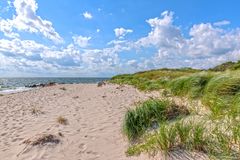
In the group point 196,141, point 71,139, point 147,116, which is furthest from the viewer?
point 71,139

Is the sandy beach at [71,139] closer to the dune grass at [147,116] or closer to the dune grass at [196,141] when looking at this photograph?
the dune grass at [147,116]

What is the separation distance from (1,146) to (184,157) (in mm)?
4627

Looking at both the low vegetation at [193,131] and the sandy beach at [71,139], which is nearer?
the low vegetation at [193,131]

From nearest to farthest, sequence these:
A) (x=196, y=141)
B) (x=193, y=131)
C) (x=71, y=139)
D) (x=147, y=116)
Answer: (x=196, y=141)
(x=193, y=131)
(x=147, y=116)
(x=71, y=139)

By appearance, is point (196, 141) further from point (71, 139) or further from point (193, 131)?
point (71, 139)

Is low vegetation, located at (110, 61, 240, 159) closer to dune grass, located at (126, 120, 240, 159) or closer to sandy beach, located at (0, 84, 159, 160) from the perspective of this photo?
dune grass, located at (126, 120, 240, 159)

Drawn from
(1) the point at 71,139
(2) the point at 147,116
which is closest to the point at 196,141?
(2) the point at 147,116

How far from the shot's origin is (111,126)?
7977 mm

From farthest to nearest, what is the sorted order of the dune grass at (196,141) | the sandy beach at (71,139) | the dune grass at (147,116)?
the dune grass at (147,116) → the sandy beach at (71,139) → the dune grass at (196,141)

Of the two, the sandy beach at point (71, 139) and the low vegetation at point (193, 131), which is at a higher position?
the low vegetation at point (193, 131)

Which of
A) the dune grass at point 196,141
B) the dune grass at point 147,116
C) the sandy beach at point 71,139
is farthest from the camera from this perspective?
the dune grass at point 147,116

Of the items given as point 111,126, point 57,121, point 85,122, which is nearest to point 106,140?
point 111,126

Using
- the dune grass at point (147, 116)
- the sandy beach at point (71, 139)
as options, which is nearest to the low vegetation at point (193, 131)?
the dune grass at point (147, 116)

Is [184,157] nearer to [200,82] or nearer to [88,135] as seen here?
[88,135]
